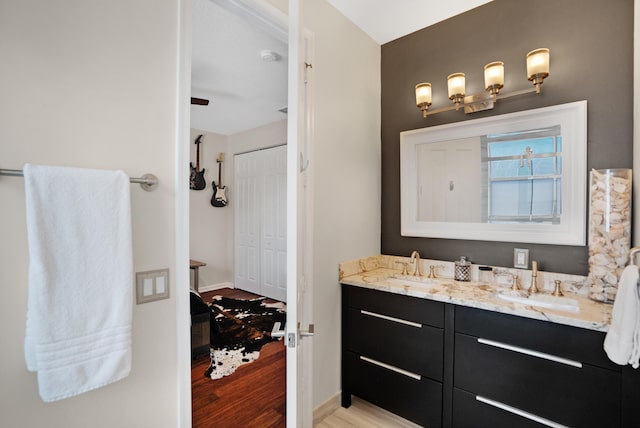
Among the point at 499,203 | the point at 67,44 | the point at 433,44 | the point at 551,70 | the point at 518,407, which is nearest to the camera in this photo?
the point at 67,44

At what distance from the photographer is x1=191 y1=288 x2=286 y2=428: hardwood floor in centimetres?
193

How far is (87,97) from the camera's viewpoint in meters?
0.94

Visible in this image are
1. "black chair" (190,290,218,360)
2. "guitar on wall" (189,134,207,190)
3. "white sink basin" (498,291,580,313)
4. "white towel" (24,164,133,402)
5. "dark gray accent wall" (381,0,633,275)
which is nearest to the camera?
"white towel" (24,164,133,402)

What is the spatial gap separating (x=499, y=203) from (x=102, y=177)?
2130 millimetres

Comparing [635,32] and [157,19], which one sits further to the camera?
[635,32]

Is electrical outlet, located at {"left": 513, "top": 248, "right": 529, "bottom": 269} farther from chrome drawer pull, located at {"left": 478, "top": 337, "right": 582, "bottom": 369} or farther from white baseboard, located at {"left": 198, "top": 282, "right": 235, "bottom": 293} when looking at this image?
white baseboard, located at {"left": 198, "top": 282, "right": 235, "bottom": 293}

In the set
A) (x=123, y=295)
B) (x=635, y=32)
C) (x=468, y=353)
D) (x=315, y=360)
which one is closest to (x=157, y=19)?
(x=123, y=295)

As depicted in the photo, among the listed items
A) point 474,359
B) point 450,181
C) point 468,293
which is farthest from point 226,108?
point 474,359

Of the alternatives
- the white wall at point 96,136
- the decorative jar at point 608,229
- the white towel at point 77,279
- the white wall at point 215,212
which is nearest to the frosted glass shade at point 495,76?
the decorative jar at point 608,229

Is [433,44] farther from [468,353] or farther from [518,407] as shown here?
[518,407]

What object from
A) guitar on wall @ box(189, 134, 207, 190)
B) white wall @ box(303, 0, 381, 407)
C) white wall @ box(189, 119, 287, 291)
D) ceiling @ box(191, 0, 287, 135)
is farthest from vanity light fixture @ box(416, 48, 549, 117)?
guitar on wall @ box(189, 134, 207, 190)

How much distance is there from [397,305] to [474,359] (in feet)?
1.55

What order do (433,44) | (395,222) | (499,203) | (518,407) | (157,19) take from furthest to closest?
(395,222)
(433,44)
(499,203)
(518,407)
(157,19)

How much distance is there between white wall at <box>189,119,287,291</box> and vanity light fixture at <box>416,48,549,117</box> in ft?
8.82
